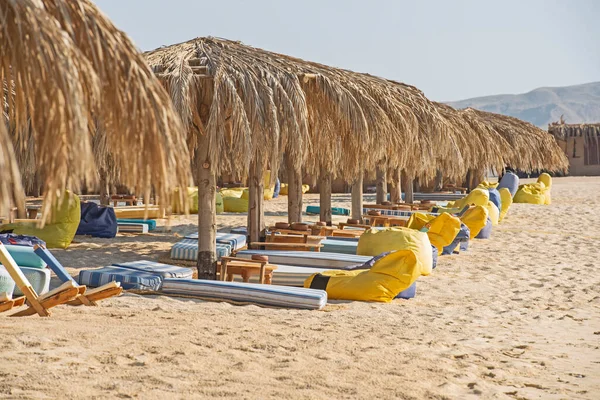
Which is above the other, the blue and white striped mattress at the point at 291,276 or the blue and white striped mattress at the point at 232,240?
the blue and white striped mattress at the point at 232,240

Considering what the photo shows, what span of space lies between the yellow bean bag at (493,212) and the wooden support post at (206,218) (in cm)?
684

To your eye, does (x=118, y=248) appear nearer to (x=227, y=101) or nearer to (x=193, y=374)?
(x=227, y=101)

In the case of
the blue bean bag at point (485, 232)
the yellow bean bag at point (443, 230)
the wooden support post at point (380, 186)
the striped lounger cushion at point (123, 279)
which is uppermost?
the wooden support post at point (380, 186)

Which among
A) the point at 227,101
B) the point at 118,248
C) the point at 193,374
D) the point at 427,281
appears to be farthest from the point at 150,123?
the point at 118,248

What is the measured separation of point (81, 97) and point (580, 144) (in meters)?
34.5

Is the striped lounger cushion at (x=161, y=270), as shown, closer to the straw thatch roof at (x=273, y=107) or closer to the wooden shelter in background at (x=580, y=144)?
the straw thatch roof at (x=273, y=107)

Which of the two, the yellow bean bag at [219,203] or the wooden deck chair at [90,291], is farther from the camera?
the yellow bean bag at [219,203]

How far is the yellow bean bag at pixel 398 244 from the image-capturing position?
24.8 ft

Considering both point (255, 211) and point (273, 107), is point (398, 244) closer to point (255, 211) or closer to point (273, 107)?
point (255, 211)

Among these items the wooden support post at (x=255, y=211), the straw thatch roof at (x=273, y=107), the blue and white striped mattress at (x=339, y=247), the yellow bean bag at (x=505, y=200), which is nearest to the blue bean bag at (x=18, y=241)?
the straw thatch roof at (x=273, y=107)

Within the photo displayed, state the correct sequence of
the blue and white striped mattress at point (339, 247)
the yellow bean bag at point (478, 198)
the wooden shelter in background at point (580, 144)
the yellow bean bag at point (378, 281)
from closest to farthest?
the yellow bean bag at point (378, 281) < the blue and white striped mattress at point (339, 247) < the yellow bean bag at point (478, 198) < the wooden shelter in background at point (580, 144)

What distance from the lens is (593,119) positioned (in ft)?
610

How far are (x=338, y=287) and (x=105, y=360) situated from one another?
2.65 m

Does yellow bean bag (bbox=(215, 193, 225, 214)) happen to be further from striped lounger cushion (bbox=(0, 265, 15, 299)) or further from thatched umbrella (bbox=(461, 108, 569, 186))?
striped lounger cushion (bbox=(0, 265, 15, 299))
